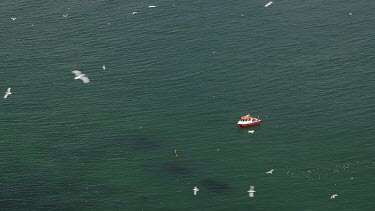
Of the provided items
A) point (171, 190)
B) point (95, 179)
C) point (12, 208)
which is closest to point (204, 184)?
point (171, 190)

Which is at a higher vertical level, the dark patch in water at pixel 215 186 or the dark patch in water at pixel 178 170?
the dark patch in water at pixel 178 170

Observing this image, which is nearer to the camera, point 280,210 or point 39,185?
point 280,210

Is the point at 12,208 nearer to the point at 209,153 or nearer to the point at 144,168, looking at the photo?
the point at 144,168

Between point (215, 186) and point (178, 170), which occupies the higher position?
point (178, 170)

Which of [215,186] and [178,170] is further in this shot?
[178,170]

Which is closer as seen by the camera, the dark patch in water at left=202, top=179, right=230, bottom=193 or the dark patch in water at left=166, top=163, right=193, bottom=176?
the dark patch in water at left=202, top=179, right=230, bottom=193

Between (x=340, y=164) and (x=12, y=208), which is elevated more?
(x=340, y=164)

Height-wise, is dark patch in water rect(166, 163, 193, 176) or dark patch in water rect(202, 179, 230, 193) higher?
dark patch in water rect(166, 163, 193, 176)
